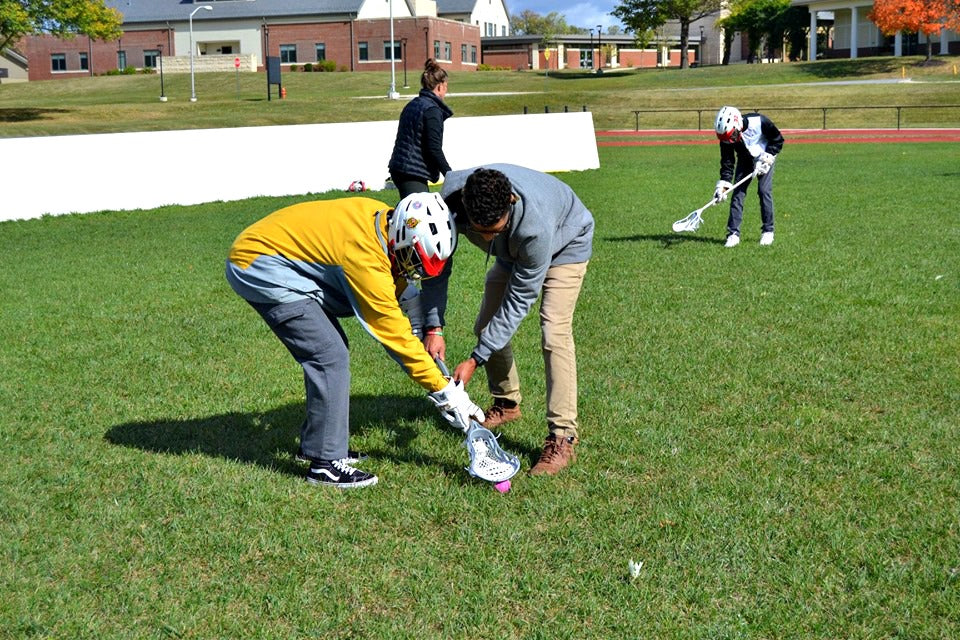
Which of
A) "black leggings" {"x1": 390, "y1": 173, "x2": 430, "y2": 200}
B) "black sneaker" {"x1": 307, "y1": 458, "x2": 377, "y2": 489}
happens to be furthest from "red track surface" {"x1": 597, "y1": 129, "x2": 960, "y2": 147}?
"black sneaker" {"x1": 307, "y1": 458, "x2": 377, "y2": 489}

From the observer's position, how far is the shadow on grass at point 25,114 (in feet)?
125

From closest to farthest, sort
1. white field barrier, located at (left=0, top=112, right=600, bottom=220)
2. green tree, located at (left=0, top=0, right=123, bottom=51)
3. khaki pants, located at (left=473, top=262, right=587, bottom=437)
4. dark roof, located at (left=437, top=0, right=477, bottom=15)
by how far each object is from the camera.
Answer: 1. khaki pants, located at (left=473, top=262, right=587, bottom=437)
2. white field barrier, located at (left=0, top=112, right=600, bottom=220)
3. green tree, located at (left=0, top=0, right=123, bottom=51)
4. dark roof, located at (left=437, top=0, right=477, bottom=15)

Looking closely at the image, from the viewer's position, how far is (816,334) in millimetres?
8328

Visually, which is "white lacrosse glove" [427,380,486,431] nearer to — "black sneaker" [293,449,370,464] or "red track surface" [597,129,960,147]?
"black sneaker" [293,449,370,464]

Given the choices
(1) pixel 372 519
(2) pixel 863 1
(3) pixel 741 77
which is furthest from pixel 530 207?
(2) pixel 863 1

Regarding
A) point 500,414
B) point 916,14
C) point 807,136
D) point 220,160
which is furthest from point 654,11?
point 500,414

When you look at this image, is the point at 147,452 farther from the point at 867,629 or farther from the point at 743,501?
the point at 867,629

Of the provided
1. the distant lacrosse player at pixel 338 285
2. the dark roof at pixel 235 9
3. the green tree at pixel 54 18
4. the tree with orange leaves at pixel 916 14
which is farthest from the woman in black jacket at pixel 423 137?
the dark roof at pixel 235 9

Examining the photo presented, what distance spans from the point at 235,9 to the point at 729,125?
3153 inches

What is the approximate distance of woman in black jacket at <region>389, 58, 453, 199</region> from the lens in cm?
1057

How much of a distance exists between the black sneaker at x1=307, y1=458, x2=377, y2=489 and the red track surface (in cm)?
3063

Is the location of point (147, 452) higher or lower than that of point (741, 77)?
lower

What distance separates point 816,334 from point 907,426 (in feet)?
7.40

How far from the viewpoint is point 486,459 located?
17.0 feet
